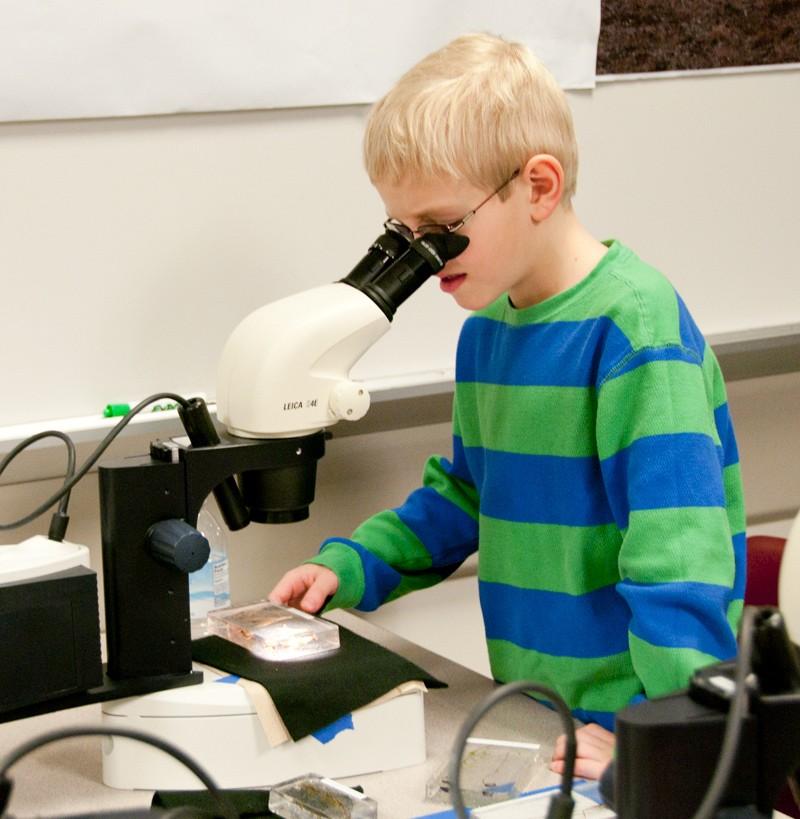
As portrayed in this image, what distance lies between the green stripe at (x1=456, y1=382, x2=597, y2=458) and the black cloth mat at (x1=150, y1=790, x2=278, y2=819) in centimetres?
45

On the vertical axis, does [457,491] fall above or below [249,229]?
below

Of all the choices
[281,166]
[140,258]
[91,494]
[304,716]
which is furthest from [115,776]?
[281,166]

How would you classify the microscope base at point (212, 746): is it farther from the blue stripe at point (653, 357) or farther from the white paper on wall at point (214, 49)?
the white paper on wall at point (214, 49)

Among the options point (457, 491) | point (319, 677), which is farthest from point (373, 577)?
point (319, 677)

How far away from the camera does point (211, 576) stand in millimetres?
1650

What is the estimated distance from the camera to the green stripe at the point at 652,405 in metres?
1.19

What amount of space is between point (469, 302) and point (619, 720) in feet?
2.21

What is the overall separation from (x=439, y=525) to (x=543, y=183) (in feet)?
1.42

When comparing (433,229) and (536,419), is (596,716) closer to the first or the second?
(536,419)

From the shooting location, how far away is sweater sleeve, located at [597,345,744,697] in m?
1.13

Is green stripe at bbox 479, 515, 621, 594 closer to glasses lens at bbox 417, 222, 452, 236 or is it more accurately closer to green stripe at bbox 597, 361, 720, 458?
green stripe at bbox 597, 361, 720, 458

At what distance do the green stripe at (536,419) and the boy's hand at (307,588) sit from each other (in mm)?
228

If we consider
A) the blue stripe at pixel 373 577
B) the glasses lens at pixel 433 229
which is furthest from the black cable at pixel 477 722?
the blue stripe at pixel 373 577

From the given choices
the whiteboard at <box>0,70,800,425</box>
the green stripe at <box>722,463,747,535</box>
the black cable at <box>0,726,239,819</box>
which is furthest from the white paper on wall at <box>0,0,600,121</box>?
the black cable at <box>0,726,239,819</box>
